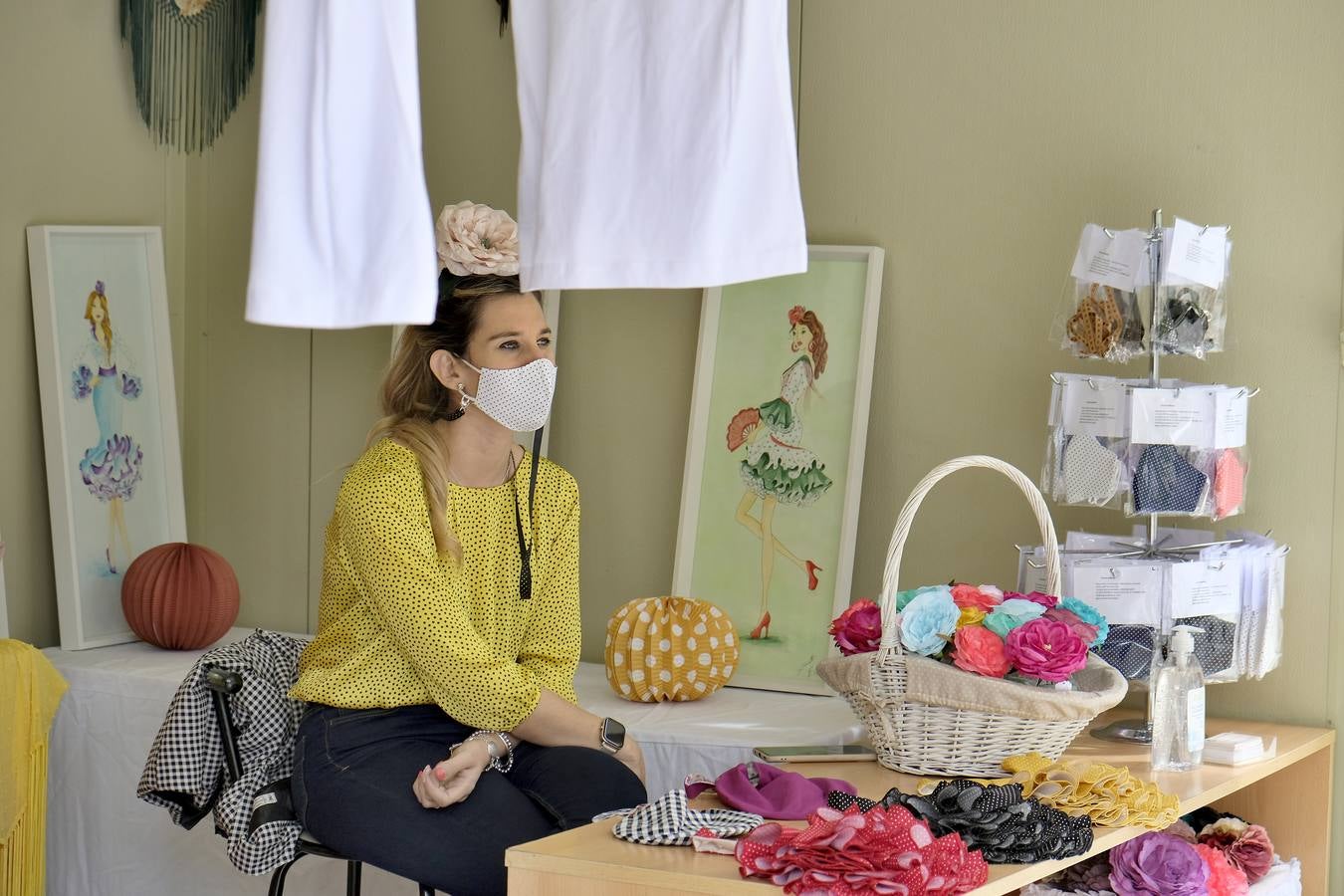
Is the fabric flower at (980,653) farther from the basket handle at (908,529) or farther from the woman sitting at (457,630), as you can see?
the woman sitting at (457,630)

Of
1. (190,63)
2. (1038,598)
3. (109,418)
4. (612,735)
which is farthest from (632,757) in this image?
(190,63)

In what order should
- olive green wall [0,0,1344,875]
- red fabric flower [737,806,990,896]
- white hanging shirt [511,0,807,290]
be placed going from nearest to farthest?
white hanging shirt [511,0,807,290] < red fabric flower [737,806,990,896] < olive green wall [0,0,1344,875]

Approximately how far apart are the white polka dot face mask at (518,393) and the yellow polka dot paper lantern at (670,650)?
648mm

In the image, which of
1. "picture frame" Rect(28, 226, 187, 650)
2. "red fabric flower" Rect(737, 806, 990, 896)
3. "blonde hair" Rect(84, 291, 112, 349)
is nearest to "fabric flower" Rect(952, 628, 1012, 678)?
"red fabric flower" Rect(737, 806, 990, 896)

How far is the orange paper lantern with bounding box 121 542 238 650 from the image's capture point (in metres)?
3.57

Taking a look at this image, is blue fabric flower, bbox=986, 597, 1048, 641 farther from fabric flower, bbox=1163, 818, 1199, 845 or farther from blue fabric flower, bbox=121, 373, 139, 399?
blue fabric flower, bbox=121, 373, 139, 399

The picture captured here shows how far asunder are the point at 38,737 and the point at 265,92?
2231 millimetres

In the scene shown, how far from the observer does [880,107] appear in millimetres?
3273

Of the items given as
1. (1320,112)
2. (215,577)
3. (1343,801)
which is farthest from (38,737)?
(1320,112)

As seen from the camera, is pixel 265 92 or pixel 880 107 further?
pixel 880 107

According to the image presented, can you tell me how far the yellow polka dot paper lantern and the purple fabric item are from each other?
874mm

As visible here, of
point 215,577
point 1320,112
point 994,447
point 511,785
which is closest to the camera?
point 511,785

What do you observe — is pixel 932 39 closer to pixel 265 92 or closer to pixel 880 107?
pixel 880 107

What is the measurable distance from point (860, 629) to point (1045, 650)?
1.00ft
